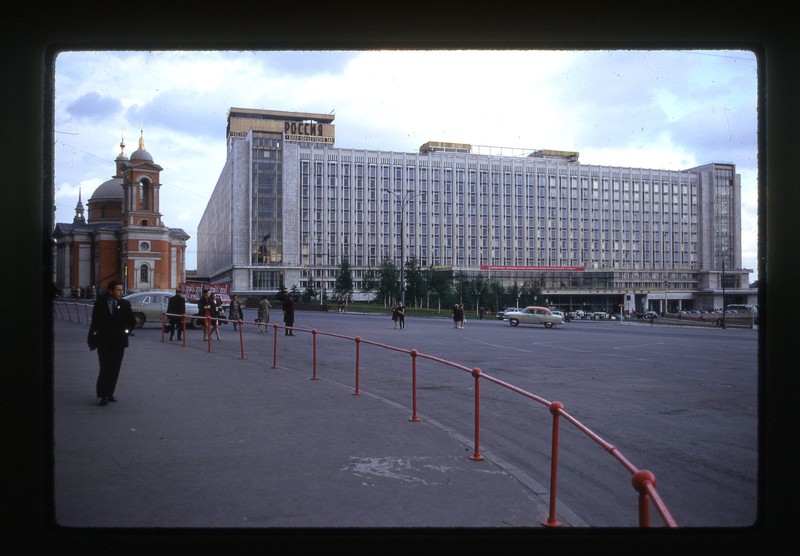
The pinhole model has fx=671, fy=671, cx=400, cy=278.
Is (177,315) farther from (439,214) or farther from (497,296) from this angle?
(439,214)

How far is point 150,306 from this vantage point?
13.5m

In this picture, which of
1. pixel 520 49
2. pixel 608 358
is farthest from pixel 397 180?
pixel 520 49

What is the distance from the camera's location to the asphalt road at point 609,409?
16.9ft

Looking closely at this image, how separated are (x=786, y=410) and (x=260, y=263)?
227 feet

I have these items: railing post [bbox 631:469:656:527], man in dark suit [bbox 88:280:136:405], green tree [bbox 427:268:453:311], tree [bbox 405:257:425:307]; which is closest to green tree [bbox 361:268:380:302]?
tree [bbox 405:257:425:307]

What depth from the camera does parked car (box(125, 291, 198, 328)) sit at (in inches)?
290

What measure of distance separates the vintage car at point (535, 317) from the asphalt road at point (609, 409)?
1915cm

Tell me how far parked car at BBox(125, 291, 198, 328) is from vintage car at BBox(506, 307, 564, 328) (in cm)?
2244

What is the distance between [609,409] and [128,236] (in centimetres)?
749

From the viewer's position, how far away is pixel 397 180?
91.8 meters

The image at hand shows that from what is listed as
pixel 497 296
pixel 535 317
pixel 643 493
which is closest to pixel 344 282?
pixel 497 296

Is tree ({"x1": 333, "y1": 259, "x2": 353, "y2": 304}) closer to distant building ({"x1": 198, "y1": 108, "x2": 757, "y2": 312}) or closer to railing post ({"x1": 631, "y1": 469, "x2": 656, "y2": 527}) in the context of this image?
distant building ({"x1": 198, "y1": 108, "x2": 757, "y2": 312})

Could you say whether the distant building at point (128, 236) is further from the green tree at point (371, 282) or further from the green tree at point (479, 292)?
the green tree at point (371, 282)

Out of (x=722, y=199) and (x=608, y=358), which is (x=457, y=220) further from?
(x=722, y=199)
